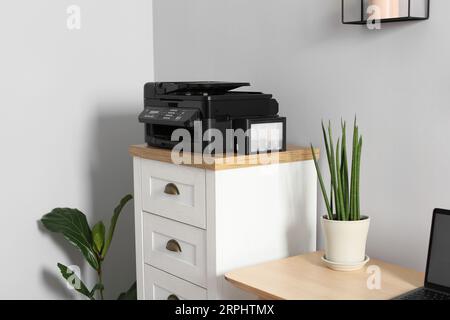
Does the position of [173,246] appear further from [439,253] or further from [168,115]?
[439,253]

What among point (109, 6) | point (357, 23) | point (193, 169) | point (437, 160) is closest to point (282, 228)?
point (193, 169)

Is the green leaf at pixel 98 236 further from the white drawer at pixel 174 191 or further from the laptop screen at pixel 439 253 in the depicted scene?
the laptop screen at pixel 439 253

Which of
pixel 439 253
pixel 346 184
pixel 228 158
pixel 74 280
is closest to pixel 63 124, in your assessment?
pixel 74 280

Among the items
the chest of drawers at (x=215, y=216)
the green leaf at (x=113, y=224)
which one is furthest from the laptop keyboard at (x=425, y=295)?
the green leaf at (x=113, y=224)

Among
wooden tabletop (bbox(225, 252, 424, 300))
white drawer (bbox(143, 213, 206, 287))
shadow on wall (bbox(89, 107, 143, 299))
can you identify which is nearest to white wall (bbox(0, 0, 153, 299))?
shadow on wall (bbox(89, 107, 143, 299))

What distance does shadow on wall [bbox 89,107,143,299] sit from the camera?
277 cm

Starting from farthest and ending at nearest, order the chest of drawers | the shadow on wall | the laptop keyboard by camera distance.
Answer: the shadow on wall, the chest of drawers, the laptop keyboard

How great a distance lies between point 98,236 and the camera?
8.49 ft

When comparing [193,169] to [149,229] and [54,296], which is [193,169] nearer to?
[149,229]

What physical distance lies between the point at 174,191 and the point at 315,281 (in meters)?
0.57

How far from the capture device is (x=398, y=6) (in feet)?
5.86

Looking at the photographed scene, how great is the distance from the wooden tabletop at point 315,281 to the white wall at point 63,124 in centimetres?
110

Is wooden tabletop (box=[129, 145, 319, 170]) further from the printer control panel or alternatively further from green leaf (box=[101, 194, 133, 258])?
green leaf (box=[101, 194, 133, 258])

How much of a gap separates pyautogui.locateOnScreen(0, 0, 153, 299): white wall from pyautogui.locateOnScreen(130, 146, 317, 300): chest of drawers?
1.83ft
